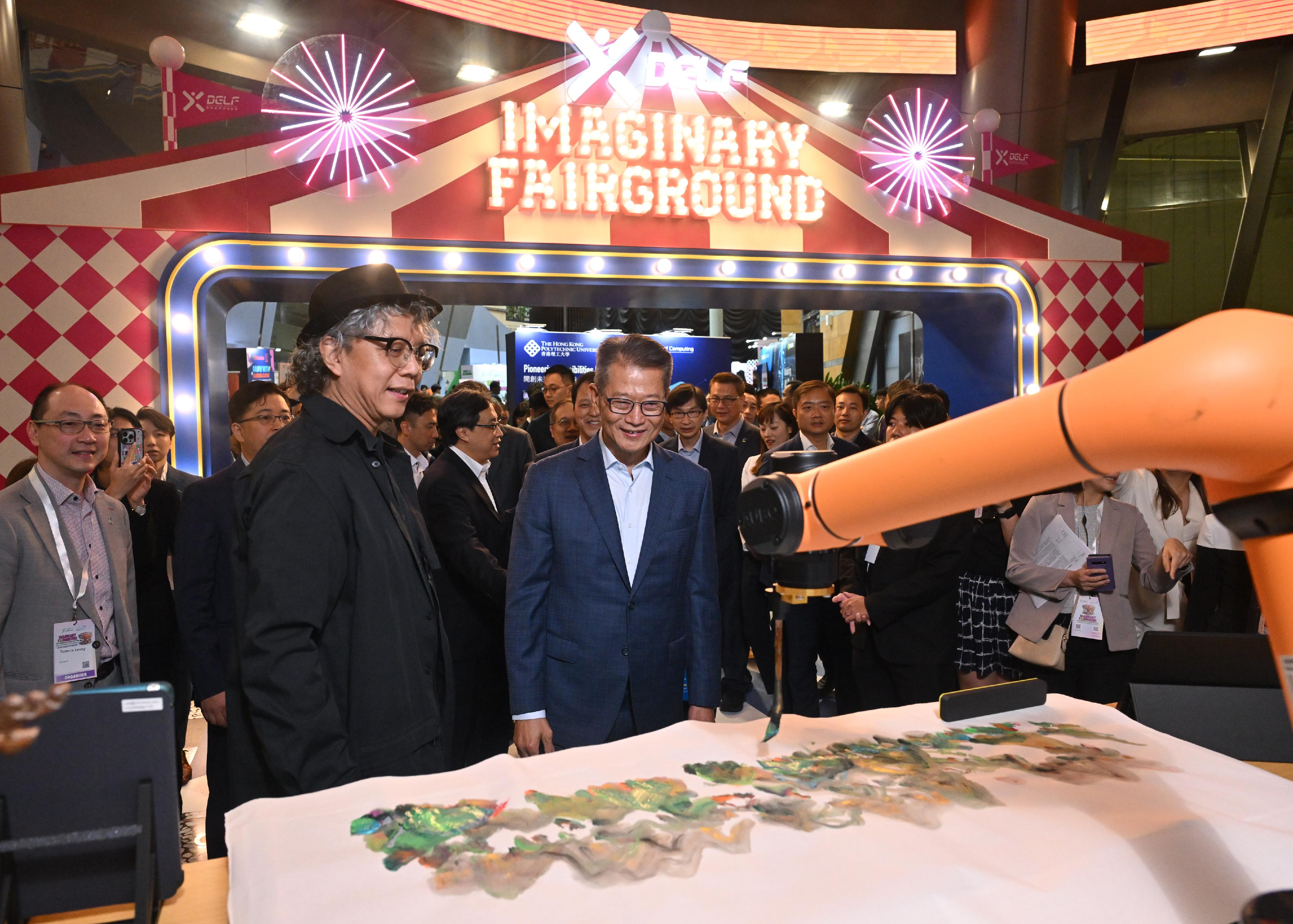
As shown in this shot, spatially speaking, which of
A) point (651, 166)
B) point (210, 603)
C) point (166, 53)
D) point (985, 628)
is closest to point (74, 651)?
point (210, 603)

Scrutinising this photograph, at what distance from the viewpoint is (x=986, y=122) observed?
22.9ft

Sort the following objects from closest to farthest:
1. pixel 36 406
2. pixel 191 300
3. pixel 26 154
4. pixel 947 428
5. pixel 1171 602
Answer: pixel 947 428 → pixel 36 406 → pixel 1171 602 → pixel 191 300 → pixel 26 154

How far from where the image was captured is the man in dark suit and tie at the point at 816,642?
399 centimetres

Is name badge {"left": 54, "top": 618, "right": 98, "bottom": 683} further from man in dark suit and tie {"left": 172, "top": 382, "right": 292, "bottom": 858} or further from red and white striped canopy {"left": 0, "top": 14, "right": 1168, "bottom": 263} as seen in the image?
red and white striped canopy {"left": 0, "top": 14, "right": 1168, "bottom": 263}

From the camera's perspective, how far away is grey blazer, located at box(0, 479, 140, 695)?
2301mm

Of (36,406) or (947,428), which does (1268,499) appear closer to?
(947,428)

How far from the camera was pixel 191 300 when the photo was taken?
5.16 meters

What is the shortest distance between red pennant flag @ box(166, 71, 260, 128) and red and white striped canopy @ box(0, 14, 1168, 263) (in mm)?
167

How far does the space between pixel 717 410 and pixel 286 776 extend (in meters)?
4.25

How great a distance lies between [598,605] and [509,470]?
222cm

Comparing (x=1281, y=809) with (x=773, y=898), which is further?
(x=1281, y=809)

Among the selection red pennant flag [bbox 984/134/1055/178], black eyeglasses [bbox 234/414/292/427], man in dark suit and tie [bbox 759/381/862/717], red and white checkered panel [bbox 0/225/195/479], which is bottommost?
man in dark suit and tie [bbox 759/381/862/717]

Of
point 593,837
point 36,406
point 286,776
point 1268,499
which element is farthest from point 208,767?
point 1268,499

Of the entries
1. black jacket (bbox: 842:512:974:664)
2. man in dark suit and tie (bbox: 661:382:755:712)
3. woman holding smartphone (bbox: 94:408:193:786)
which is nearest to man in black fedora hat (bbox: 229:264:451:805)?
woman holding smartphone (bbox: 94:408:193:786)
